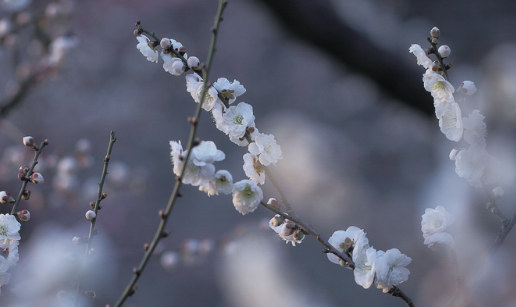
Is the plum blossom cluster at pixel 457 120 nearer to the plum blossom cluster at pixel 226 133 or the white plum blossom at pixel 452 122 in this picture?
the white plum blossom at pixel 452 122

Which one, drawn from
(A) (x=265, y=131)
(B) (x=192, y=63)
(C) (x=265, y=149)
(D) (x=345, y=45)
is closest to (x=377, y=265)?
(C) (x=265, y=149)

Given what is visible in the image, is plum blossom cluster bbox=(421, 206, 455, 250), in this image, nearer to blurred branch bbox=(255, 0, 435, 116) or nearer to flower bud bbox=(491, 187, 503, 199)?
flower bud bbox=(491, 187, 503, 199)

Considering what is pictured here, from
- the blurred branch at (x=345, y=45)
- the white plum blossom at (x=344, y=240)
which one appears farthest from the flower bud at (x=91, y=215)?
the blurred branch at (x=345, y=45)

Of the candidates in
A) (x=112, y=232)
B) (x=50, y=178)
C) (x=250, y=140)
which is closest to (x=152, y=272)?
(x=112, y=232)

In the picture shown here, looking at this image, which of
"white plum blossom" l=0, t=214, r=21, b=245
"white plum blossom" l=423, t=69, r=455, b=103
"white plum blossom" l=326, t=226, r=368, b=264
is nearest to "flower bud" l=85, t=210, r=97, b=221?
"white plum blossom" l=0, t=214, r=21, b=245

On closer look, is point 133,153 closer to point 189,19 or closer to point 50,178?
point 50,178

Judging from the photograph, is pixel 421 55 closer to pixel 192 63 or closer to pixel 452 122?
pixel 452 122
